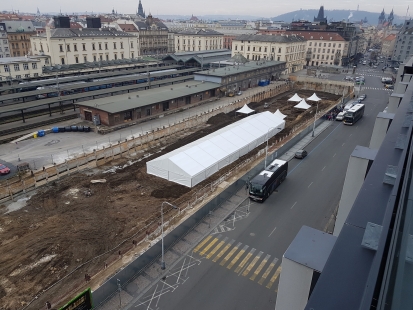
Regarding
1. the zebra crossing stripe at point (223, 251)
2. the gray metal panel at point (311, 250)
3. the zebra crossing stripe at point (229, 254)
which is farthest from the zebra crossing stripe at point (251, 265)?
the gray metal panel at point (311, 250)

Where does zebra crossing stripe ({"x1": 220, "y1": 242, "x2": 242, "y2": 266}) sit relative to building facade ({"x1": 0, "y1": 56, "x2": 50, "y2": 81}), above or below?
below

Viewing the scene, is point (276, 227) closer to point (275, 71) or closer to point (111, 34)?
point (275, 71)

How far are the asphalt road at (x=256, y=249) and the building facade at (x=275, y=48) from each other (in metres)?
73.6

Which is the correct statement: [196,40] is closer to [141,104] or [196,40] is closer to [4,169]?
[141,104]

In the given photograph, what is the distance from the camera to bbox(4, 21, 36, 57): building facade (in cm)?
11681

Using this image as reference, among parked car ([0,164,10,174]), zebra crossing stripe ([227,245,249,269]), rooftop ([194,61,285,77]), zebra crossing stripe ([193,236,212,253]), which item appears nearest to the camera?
zebra crossing stripe ([227,245,249,269])

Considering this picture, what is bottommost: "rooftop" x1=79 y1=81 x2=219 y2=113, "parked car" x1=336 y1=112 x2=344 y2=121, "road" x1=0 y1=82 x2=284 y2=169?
"road" x1=0 y1=82 x2=284 y2=169

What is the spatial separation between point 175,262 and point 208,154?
1686 cm

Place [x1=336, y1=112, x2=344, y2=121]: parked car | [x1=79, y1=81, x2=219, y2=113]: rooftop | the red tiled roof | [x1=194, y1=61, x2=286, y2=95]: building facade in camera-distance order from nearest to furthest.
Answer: [x1=79, y1=81, x2=219, y2=113]: rooftop, [x1=336, y1=112, x2=344, y2=121]: parked car, [x1=194, y1=61, x2=286, y2=95]: building facade, the red tiled roof

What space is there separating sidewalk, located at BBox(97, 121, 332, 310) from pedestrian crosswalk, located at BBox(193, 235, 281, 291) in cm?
91

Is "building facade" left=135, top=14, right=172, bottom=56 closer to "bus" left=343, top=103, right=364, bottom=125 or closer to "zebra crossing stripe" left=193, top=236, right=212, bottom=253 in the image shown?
"bus" left=343, top=103, right=364, bottom=125

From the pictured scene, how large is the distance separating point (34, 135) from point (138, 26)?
372ft

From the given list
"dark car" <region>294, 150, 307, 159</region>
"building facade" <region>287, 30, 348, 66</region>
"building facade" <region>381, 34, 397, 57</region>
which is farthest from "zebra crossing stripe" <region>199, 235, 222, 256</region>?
"building facade" <region>381, 34, 397, 57</region>

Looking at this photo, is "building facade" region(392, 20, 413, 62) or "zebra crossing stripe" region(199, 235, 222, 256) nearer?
"zebra crossing stripe" region(199, 235, 222, 256)
